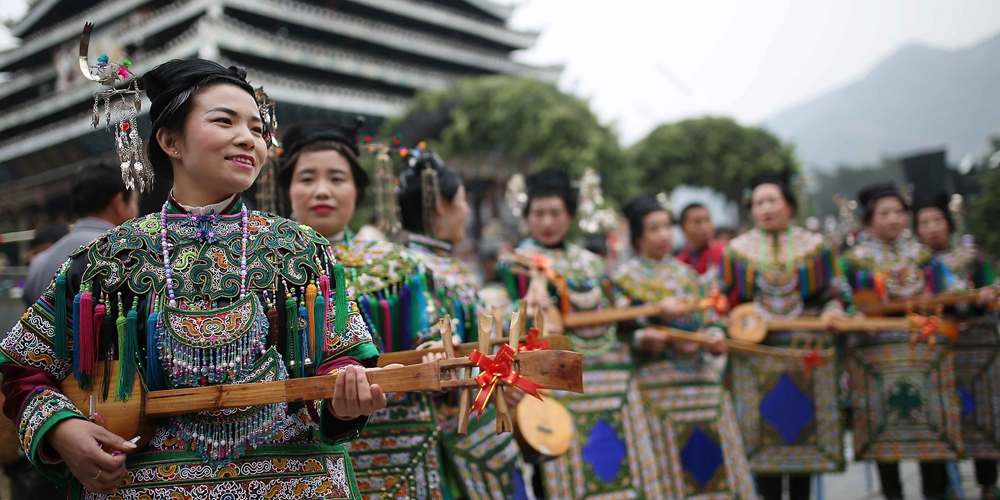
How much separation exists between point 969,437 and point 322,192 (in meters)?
5.00

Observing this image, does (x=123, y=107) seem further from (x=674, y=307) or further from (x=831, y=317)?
(x=831, y=317)

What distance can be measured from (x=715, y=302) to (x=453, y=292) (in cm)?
226

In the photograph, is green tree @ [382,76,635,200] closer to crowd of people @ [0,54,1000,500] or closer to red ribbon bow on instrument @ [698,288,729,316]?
crowd of people @ [0,54,1000,500]

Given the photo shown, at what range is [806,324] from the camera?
5.17 m

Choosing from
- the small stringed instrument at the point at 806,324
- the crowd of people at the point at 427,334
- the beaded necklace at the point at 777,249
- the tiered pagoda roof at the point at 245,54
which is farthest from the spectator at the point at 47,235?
the tiered pagoda roof at the point at 245,54

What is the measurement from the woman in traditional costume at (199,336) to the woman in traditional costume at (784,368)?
153 inches

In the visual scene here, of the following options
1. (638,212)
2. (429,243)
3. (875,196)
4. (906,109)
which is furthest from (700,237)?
(906,109)

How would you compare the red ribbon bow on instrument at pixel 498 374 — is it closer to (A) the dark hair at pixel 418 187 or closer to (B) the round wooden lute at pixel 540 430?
(B) the round wooden lute at pixel 540 430

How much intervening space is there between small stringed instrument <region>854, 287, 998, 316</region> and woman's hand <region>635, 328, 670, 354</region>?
5.74ft

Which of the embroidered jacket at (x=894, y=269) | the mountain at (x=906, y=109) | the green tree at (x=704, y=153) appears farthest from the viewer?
the mountain at (x=906, y=109)

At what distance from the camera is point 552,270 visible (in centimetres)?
480

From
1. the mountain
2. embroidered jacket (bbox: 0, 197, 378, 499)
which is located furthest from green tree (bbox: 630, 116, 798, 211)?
embroidered jacket (bbox: 0, 197, 378, 499)

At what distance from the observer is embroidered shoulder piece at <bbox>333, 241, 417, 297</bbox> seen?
10.1 ft

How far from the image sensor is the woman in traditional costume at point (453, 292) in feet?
11.2
